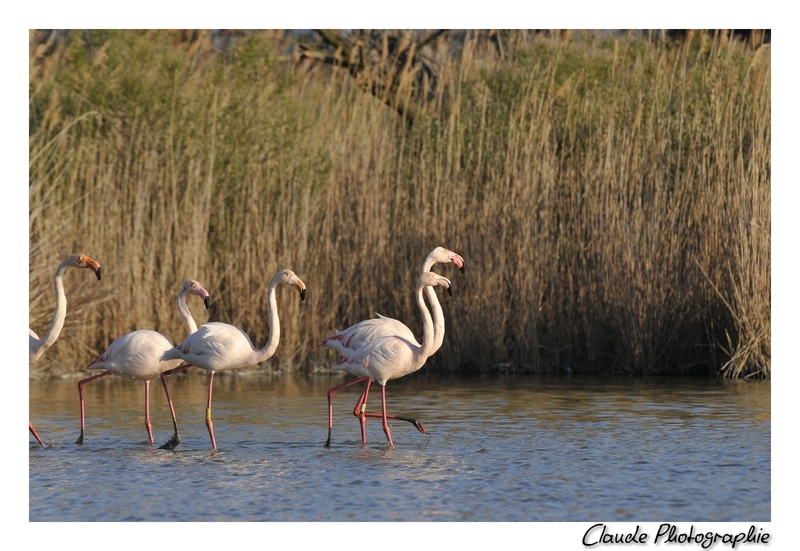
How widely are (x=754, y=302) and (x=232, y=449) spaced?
5540 millimetres

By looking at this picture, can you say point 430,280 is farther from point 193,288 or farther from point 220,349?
point 193,288

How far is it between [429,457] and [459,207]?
524 cm

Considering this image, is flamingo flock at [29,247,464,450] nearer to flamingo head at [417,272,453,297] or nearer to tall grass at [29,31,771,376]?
flamingo head at [417,272,453,297]

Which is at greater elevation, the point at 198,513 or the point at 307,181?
the point at 307,181

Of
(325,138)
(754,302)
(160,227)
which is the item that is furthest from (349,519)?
(325,138)

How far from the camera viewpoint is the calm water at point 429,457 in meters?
6.75

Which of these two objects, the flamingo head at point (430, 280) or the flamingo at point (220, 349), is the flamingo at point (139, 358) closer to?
the flamingo at point (220, 349)

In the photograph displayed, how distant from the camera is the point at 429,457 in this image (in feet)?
27.1

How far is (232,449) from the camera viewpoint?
341 inches

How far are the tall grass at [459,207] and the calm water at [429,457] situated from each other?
40.6 inches

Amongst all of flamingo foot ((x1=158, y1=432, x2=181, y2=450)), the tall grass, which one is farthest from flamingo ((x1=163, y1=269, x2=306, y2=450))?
the tall grass

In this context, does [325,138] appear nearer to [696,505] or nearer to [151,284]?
[151,284]

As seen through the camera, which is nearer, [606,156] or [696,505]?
[696,505]
